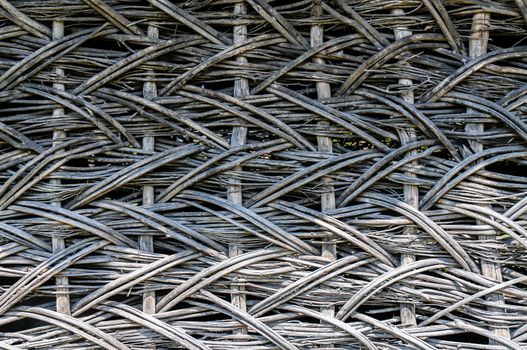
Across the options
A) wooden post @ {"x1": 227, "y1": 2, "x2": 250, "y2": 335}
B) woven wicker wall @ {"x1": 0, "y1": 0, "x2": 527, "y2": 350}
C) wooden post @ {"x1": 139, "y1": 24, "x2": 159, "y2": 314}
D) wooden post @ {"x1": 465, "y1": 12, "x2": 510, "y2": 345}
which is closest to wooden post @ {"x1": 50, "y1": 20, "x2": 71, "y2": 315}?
woven wicker wall @ {"x1": 0, "y1": 0, "x2": 527, "y2": 350}

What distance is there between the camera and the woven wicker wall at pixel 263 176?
0.99 meters

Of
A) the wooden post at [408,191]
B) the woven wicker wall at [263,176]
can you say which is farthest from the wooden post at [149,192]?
the wooden post at [408,191]

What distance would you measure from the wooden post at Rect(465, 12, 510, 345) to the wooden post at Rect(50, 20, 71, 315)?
819mm

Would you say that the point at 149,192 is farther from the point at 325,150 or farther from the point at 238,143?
the point at 325,150

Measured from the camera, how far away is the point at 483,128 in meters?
1.02

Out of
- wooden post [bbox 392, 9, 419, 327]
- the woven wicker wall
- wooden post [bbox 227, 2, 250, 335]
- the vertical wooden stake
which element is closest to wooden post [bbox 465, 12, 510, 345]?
the woven wicker wall

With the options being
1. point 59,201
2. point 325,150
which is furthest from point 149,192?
point 325,150

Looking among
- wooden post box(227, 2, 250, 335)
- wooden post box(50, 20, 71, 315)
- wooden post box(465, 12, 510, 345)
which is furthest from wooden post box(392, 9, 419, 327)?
wooden post box(50, 20, 71, 315)

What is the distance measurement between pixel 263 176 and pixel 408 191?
29 centimetres

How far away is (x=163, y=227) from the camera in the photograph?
100 cm

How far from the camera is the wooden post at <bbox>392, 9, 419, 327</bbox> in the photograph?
100cm

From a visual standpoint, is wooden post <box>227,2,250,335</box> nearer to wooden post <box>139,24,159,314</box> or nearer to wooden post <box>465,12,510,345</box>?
wooden post <box>139,24,159,314</box>

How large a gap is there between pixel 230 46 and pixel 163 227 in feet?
1.26

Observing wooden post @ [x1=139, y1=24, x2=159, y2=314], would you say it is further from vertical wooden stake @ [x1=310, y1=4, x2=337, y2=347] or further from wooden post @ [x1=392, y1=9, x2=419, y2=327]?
wooden post @ [x1=392, y1=9, x2=419, y2=327]
